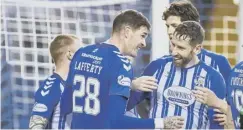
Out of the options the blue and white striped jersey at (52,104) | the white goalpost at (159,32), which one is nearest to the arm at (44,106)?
the blue and white striped jersey at (52,104)

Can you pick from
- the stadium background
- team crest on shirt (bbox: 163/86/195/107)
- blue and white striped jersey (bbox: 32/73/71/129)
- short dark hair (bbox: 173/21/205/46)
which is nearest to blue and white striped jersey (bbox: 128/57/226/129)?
team crest on shirt (bbox: 163/86/195/107)

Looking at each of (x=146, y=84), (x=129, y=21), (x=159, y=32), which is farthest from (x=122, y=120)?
(x=159, y=32)

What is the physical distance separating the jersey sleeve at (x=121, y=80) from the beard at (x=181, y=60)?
0.42 metres

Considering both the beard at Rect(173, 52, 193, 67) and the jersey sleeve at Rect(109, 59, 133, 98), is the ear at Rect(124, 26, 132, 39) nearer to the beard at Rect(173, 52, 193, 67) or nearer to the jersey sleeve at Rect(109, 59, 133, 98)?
the jersey sleeve at Rect(109, 59, 133, 98)

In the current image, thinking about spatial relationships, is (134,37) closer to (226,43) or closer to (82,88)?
(82,88)

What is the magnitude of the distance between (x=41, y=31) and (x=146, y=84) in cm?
211

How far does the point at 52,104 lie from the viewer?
4508 mm

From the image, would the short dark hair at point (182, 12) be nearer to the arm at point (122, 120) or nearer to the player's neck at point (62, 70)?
the player's neck at point (62, 70)

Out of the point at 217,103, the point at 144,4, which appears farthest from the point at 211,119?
the point at 144,4

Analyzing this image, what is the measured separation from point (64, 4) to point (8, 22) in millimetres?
449

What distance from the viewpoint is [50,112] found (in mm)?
4504

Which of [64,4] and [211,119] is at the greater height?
[64,4]

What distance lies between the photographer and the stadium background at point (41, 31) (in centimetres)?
617

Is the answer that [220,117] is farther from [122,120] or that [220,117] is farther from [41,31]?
[41,31]
